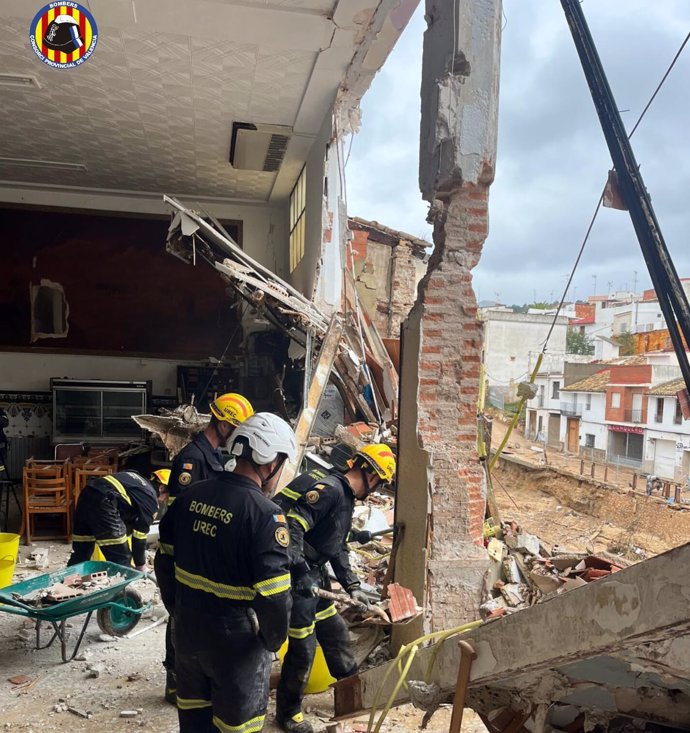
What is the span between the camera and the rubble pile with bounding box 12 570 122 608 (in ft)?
14.4

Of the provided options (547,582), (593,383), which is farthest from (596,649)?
(593,383)

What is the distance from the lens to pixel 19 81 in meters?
7.83

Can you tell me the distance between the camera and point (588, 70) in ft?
14.0

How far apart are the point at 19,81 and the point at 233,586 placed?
24.6 ft

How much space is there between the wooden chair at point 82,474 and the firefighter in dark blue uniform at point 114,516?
2.89m

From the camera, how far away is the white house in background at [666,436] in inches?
1054

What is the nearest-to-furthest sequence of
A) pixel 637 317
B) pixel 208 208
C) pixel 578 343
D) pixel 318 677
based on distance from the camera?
pixel 318 677 < pixel 208 208 < pixel 637 317 < pixel 578 343

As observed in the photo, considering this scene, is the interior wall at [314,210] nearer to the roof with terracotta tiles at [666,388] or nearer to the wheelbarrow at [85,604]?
the wheelbarrow at [85,604]

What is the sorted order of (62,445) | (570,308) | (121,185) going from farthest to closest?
(570,308), (121,185), (62,445)

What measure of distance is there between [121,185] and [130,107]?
3.53 meters

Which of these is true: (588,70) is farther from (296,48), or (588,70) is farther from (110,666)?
(110,666)

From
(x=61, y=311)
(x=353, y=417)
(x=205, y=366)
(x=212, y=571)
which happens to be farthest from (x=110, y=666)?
(x=61, y=311)

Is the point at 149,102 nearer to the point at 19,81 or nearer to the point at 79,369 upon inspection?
the point at 19,81

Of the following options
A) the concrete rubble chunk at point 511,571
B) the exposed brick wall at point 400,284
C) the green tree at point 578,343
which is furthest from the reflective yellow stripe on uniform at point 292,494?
the green tree at point 578,343
